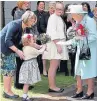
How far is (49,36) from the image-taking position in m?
7.40

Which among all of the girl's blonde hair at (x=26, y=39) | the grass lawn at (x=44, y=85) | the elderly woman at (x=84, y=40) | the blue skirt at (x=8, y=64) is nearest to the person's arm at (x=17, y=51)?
the girl's blonde hair at (x=26, y=39)

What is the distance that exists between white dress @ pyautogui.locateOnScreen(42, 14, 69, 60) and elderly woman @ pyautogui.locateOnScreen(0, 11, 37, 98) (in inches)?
22.9

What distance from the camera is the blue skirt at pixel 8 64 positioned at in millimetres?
7242

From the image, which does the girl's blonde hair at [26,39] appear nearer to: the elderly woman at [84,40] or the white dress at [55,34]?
the white dress at [55,34]

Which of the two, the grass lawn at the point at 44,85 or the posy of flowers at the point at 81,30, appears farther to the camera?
the grass lawn at the point at 44,85

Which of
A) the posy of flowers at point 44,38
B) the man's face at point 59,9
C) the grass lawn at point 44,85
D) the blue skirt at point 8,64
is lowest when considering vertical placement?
the grass lawn at point 44,85

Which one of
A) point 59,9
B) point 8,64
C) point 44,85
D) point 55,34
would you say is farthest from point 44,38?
point 44,85

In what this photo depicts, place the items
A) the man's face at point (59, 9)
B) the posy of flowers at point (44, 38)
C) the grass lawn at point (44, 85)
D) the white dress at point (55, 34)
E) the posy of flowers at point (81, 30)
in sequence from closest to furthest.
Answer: the posy of flowers at point (81, 30) → the posy of flowers at point (44, 38) → the white dress at point (55, 34) → the man's face at point (59, 9) → the grass lawn at point (44, 85)

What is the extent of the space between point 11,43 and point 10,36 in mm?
125

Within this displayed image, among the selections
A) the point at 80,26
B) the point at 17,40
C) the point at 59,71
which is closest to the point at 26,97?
the point at 17,40

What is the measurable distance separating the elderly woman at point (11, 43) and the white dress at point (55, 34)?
582 mm

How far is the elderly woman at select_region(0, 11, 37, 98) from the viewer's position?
692 centimetres

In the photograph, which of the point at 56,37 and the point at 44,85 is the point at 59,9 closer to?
the point at 56,37

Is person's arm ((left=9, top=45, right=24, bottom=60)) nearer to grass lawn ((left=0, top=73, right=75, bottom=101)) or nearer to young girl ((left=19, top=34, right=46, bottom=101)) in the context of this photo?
young girl ((left=19, top=34, right=46, bottom=101))
